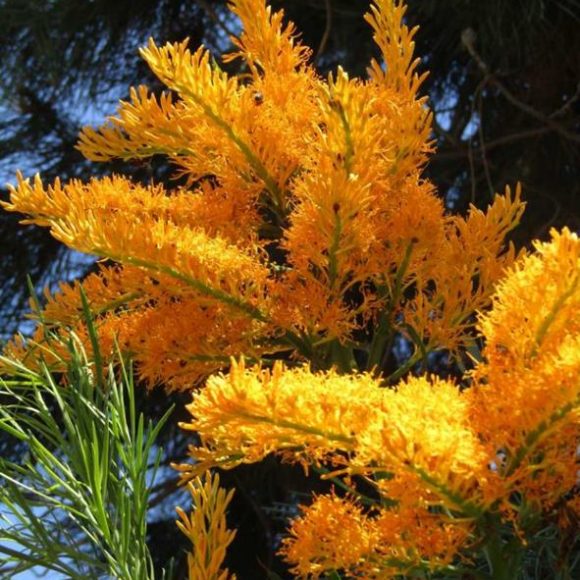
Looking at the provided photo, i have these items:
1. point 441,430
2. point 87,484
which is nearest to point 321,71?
point 87,484

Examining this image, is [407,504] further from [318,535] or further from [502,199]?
[502,199]

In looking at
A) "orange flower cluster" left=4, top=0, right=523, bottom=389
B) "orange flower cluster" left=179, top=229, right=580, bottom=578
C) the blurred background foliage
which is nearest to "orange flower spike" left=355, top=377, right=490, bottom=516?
"orange flower cluster" left=179, top=229, right=580, bottom=578

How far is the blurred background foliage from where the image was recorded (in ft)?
4.64

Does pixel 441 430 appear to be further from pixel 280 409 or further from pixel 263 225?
pixel 263 225

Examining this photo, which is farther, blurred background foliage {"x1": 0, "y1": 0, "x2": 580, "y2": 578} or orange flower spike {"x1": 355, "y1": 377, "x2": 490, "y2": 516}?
blurred background foliage {"x1": 0, "y1": 0, "x2": 580, "y2": 578}

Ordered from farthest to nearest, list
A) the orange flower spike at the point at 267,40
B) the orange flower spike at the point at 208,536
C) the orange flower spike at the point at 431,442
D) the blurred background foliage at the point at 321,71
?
the blurred background foliage at the point at 321,71 → the orange flower spike at the point at 267,40 → the orange flower spike at the point at 208,536 → the orange flower spike at the point at 431,442

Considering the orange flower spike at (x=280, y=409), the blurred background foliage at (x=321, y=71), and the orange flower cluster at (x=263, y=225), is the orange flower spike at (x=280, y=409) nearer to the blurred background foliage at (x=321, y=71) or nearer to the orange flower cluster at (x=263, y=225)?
the orange flower cluster at (x=263, y=225)

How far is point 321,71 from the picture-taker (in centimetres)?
162

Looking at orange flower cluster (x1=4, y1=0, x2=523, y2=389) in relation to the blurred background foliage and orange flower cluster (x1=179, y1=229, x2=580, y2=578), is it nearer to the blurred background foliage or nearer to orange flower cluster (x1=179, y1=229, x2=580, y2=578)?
orange flower cluster (x1=179, y1=229, x2=580, y2=578)

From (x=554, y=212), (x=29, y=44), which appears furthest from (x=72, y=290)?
(x=29, y=44)

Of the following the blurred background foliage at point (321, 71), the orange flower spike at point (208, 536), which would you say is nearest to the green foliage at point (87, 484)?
the orange flower spike at point (208, 536)

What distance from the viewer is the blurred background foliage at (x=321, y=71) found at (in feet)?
4.64

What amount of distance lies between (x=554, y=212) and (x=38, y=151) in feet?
2.46

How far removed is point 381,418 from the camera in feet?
1.25
